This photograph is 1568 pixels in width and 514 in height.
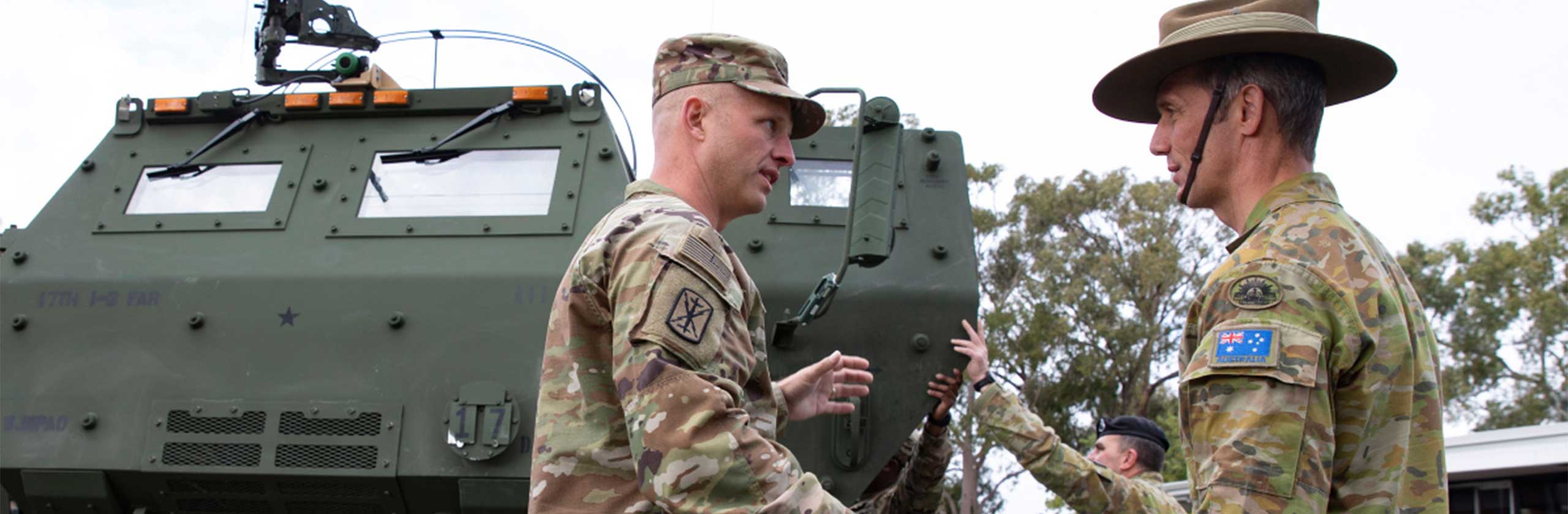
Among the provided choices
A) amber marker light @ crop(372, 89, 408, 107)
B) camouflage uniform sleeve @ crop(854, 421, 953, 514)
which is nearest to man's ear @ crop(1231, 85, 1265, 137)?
camouflage uniform sleeve @ crop(854, 421, 953, 514)

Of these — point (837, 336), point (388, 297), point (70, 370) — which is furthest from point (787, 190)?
point (70, 370)

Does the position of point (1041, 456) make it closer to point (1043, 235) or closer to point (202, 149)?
point (202, 149)

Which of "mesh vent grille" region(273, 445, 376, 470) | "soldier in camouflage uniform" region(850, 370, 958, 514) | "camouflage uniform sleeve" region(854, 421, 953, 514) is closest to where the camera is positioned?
"mesh vent grille" region(273, 445, 376, 470)

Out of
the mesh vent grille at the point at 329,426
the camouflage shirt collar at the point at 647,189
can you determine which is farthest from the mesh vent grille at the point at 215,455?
the camouflage shirt collar at the point at 647,189

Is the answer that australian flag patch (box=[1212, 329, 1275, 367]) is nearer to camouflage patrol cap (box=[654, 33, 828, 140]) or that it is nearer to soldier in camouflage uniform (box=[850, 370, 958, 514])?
camouflage patrol cap (box=[654, 33, 828, 140])

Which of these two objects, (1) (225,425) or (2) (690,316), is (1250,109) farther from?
(1) (225,425)

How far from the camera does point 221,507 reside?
4680mm

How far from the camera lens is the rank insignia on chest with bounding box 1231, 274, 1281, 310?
2.27m

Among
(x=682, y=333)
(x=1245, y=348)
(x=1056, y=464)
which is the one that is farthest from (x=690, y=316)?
(x=1056, y=464)

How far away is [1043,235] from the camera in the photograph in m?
24.9

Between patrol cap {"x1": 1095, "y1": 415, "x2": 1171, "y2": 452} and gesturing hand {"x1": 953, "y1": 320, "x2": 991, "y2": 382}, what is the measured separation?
851 millimetres

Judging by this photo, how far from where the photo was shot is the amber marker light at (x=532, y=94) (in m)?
5.18

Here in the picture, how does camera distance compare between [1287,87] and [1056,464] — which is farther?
[1056,464]

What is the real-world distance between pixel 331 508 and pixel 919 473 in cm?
Answer: 191
